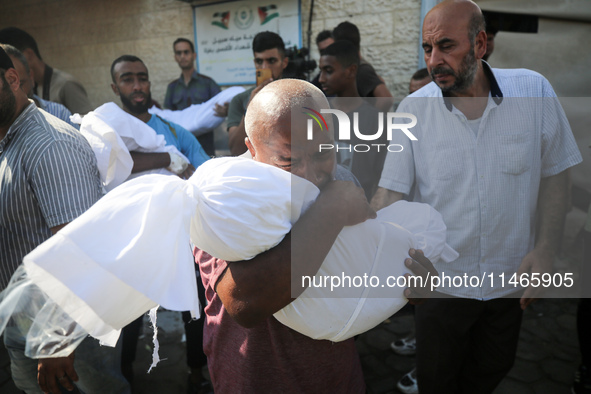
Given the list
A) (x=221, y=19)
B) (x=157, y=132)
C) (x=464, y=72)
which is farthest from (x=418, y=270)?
(x=221, y=19)

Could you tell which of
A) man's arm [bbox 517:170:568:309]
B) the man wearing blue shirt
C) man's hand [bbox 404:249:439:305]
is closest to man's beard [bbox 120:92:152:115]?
the man wearing blue shirt

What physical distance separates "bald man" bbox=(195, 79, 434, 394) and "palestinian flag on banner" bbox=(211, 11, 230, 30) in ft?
17.4

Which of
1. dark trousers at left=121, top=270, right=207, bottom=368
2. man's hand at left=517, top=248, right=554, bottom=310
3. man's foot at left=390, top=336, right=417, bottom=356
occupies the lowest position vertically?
man's foot at left=390, top=336, right=417, bottom=356

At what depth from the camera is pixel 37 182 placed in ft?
5.96

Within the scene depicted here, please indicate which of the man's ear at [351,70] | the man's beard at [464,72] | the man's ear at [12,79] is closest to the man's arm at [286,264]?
the man's beard at [464,72]

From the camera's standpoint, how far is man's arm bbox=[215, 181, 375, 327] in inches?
43.9

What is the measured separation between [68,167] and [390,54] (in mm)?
4188

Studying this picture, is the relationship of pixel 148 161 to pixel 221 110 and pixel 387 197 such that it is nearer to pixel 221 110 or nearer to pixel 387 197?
pixel 387 197

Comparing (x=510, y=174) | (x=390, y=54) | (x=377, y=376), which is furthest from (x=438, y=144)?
(x=390, y=54)

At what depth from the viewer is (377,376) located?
10.5 ft

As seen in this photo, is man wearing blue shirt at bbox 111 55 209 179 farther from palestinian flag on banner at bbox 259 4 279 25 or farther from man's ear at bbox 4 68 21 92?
palestinian flag on banner at bbox 259 4 279 25

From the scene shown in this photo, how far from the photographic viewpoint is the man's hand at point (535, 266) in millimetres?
2020

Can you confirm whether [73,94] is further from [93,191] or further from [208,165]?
[208,165]

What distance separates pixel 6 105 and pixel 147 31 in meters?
5.27
